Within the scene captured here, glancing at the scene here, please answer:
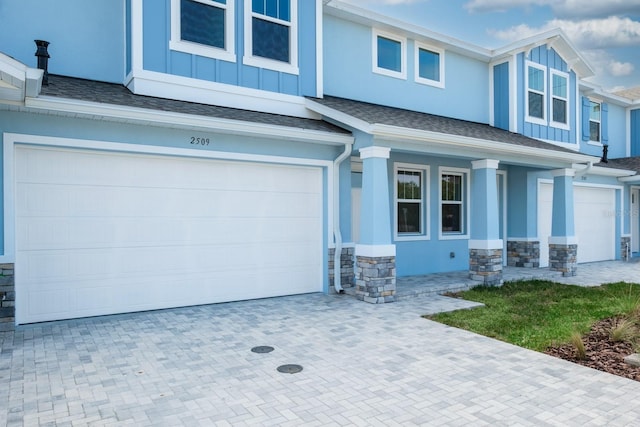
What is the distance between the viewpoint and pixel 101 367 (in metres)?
4.59

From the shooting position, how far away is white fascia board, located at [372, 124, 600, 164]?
7816mm

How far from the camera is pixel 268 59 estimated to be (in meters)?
8.41

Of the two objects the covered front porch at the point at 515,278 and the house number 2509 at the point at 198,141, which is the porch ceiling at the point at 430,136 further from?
the covered front porch at the point at 515,278

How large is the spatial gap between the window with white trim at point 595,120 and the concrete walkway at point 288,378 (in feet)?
43.9

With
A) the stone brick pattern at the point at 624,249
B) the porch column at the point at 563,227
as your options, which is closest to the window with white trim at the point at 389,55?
the porch column at the point at 563,227

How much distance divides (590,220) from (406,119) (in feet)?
30.6

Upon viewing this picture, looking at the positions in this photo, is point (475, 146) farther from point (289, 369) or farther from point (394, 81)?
point (289, 369)

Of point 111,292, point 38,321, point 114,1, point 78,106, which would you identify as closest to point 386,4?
point 114,1

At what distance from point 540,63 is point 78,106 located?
477 inches

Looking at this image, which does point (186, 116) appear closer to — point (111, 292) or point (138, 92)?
point (138, 92)

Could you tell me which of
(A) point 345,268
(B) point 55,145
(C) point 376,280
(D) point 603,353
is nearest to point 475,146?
(C) point 376,280

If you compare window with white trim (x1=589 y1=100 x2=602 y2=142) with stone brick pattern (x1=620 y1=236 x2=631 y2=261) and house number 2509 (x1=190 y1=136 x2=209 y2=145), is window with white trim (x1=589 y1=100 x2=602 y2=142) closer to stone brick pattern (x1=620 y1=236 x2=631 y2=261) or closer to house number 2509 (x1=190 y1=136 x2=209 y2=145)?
stone brick pattern (x1=620 y1=236 x2=631 y2=261)

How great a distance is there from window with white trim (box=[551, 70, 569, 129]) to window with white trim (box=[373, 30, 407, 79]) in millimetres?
5371

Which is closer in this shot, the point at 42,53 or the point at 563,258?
the point at 42,53
